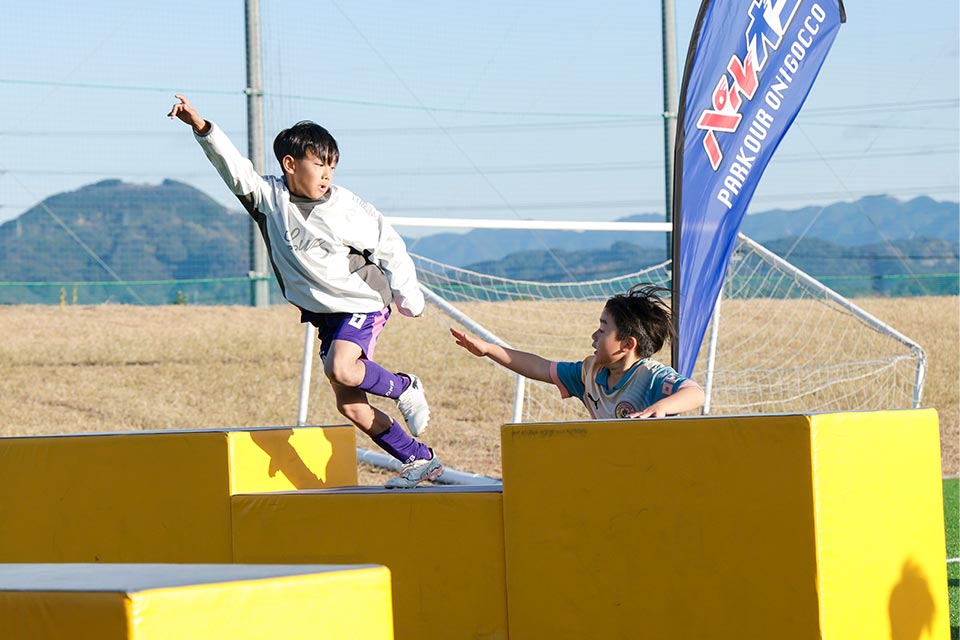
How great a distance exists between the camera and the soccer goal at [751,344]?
1288 centimetres

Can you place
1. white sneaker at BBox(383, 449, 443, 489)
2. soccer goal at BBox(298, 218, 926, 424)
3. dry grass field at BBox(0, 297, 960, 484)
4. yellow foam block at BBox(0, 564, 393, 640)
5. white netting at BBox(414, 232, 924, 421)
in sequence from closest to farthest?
yellow foam block at BBox(0, 564, 393, 640)
white sneaker at BBox(383, 449, 443, 489)
soccer goal at BBox(298, 218, 926, 424)
white netting at BBox(414, 232, 924, 421)
dry grass field at BBox(0, 297, 960, 484)

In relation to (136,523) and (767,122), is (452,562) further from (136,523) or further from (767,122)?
(767,122)

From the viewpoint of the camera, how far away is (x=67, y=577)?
219 cm

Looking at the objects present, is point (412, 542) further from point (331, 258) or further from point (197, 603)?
point (197, 603)

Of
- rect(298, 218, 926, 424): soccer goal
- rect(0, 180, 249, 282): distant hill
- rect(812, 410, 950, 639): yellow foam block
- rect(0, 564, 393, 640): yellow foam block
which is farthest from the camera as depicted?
rect(0, 180, 249, 282): distant hill

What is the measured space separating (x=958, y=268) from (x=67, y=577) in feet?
82.8

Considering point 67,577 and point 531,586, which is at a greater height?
point 67,577

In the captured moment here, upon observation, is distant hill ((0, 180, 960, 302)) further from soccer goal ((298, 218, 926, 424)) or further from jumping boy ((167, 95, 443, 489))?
jumping boy ((167, 95, 443, 489))

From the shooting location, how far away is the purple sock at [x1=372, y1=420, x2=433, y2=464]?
15.8 feet

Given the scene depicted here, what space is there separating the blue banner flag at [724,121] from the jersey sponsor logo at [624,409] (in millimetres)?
1539

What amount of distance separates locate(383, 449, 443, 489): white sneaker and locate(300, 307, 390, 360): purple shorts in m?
0.53

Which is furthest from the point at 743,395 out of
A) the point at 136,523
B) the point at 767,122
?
the point at 136,523

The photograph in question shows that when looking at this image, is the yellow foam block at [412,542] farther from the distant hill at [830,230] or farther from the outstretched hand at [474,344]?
the distant hill at [830,230]

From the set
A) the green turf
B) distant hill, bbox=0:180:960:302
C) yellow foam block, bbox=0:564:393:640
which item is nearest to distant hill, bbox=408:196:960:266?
distant hill, bbox=0:180:960:302
